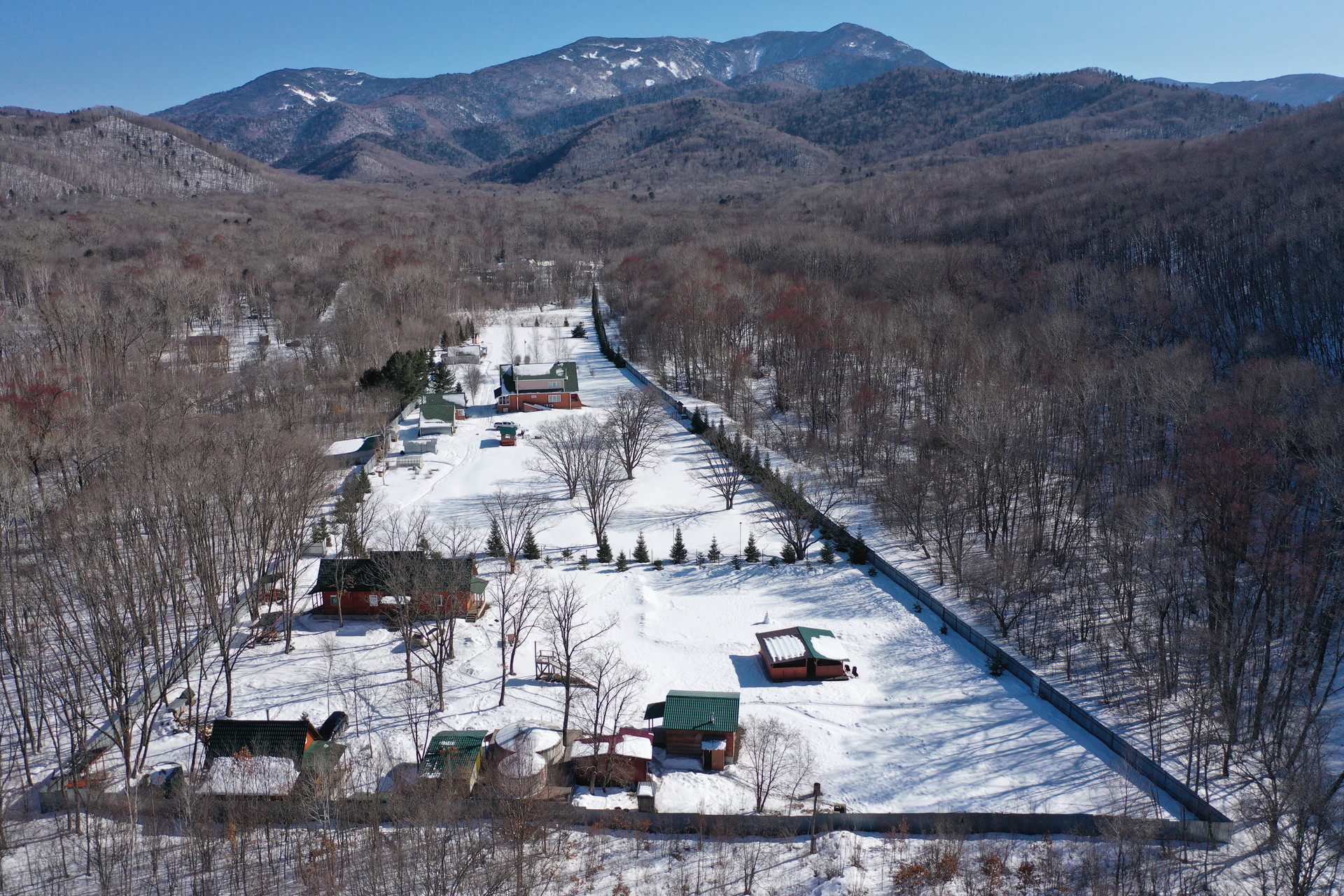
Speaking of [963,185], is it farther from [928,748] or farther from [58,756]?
[58,756]

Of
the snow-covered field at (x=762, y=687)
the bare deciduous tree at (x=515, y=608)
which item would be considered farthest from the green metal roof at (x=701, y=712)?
the bare deciduous tree at (x=515, y=608)

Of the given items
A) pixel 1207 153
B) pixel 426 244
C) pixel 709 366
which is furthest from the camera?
pixel 426 244

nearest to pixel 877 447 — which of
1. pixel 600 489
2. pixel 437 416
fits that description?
pixel 600 489

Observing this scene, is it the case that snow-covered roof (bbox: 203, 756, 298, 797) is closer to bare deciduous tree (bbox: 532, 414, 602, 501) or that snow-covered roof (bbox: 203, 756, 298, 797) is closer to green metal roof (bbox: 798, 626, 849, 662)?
green metal roof (bbox: 798, 626, 849, 662)

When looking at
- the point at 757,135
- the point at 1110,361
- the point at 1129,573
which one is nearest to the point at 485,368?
the point at 1110,361

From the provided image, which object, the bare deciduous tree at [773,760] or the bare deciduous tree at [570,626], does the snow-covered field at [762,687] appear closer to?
the bare deciduous tree at [773,760]

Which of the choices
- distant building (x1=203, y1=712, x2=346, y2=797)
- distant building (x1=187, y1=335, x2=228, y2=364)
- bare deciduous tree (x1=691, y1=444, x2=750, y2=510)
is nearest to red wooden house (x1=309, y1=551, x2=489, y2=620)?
distant building (x1=203, y1=712, x2=346, y2=797)

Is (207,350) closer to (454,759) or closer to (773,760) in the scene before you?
(454,759)
